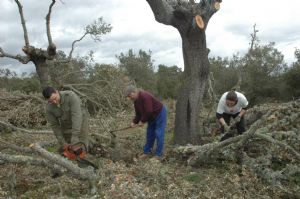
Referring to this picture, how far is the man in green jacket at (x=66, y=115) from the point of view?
222 inches

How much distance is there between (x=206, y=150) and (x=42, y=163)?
8.15ft

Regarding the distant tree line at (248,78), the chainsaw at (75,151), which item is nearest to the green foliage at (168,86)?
the distant tree line at (248,78)

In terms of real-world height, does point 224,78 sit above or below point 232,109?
above

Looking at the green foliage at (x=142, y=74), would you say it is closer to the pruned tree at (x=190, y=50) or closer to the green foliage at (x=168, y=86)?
the green foliage at (x=168, y=86)

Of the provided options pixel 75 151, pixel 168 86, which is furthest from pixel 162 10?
pixel 168 86

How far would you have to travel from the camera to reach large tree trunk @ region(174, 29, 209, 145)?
758cm

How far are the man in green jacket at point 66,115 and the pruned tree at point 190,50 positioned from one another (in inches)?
92.8

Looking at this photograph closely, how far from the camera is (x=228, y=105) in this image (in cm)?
690

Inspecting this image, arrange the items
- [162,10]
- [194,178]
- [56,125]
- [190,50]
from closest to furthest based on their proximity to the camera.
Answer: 1. [194,178]
2. [56,125]
3. [162,10]
4. [190,50]

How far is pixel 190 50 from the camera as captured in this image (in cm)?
759

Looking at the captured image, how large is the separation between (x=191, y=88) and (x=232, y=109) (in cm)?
93

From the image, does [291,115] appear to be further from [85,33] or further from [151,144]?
[85,33]

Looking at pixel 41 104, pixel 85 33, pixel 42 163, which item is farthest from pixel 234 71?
pixel 42 163

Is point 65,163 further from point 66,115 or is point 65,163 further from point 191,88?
point 191,88
